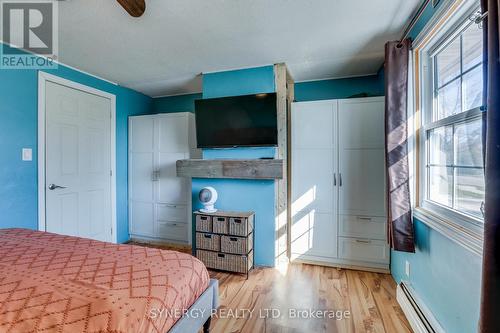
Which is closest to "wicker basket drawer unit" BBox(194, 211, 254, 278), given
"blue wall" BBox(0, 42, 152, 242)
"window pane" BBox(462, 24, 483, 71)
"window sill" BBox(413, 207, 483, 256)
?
"window sill" BBox(413, 207, 483, 256)

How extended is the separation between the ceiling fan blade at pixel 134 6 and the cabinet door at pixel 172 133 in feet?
5.59

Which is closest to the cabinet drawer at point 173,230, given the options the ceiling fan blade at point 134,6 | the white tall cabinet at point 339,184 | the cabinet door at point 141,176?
the cabinet door at point 141,176

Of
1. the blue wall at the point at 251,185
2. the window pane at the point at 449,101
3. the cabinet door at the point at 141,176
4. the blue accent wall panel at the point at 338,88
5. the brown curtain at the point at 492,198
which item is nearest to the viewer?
the brown curtain at the point at 492,198

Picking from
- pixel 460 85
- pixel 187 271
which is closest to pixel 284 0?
pixel 460 85

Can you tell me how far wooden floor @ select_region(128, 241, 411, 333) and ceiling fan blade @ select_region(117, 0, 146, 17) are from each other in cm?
228

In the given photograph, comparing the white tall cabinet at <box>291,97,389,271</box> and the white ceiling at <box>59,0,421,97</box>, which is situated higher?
the white ceiling at <box>59,0,421,97</box>

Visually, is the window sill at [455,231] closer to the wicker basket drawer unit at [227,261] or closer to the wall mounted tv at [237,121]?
the wall mounted tv at [237,121]

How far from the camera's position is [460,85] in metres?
1.42

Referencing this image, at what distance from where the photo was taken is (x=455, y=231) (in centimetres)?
129

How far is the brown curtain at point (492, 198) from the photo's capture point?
2.72 feet

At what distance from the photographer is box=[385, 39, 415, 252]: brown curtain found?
6.07ft

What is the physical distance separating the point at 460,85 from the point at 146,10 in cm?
214

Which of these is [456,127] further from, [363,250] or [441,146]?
[363,250]

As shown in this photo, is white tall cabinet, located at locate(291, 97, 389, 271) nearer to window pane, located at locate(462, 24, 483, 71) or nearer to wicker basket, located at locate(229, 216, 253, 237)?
wicker basket, located at locate(229, 216, 253, 237)
